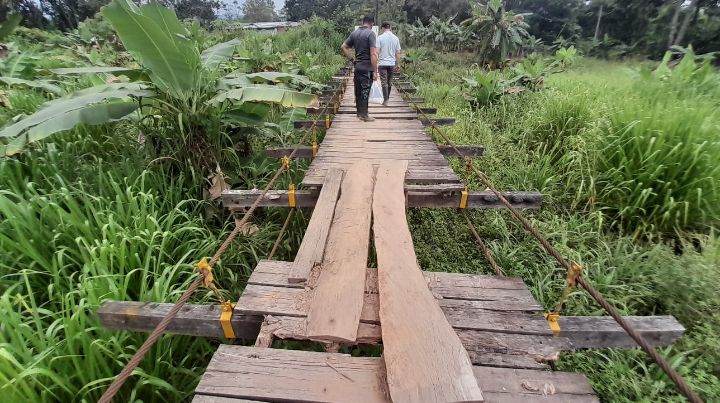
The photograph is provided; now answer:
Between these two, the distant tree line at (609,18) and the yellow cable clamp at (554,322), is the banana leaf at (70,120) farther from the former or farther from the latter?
the distant tree line at (609,18)

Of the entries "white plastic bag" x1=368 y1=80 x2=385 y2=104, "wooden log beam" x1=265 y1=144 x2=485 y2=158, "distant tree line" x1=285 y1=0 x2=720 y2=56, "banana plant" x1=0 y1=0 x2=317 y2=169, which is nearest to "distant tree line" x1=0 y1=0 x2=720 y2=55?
"distant tree line" x1=285 y1=0 x2=720 y2=56

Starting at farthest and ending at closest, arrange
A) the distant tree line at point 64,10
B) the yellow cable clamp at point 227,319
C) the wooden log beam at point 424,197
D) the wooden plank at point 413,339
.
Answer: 1. the distant tree line at point 64,10
2. the wooden log beam at point 424,197
3. the yellow cable clamp at point 227,319
4. the wooden plank at point 413,339

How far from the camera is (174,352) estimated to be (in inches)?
76.2

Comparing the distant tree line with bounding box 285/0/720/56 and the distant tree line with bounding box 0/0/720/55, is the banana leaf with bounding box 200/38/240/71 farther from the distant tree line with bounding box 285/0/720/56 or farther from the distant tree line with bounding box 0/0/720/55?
the distant tree line with bounding box 0/0/720/55

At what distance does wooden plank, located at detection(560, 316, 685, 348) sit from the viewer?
1.47 m

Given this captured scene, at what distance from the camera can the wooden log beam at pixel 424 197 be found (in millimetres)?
2705

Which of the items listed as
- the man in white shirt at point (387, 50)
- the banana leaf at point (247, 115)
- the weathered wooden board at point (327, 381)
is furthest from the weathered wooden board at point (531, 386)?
the man in white shirt at point (387, 50)

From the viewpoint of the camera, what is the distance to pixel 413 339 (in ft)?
4.58

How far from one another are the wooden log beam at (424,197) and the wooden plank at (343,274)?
1.22ft

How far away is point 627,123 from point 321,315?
3.69 metres

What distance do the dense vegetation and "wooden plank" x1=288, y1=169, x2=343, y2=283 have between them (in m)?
0.63

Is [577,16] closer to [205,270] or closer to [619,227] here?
[619,227]

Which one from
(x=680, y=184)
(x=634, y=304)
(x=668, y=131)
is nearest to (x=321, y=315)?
(x=634, y=304)

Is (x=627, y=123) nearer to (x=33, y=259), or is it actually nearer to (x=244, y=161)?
(x=244, y=161)
